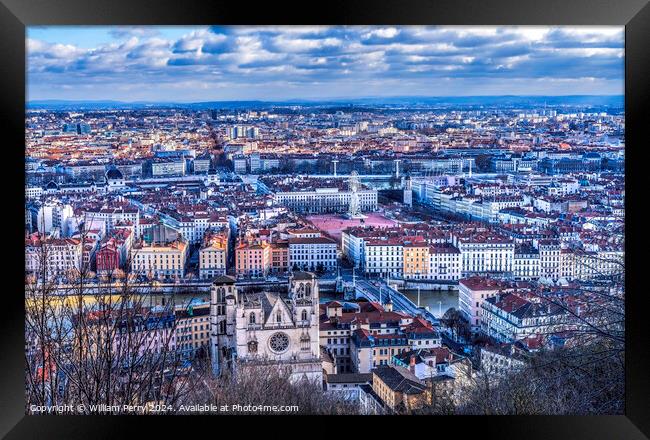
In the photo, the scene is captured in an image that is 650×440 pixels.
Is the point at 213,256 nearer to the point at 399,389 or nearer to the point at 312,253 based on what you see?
the point at 312,253

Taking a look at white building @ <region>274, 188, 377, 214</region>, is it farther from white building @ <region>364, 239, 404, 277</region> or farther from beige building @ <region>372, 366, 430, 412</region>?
beige building @ <region>372, 366, 430, 412</region>

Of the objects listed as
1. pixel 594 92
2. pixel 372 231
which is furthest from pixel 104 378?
pixel 594 92

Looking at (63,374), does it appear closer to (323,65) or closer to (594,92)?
(323,65)

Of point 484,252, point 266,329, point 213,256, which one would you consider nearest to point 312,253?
point 213,256

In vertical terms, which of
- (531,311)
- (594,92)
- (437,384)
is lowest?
(437,384)

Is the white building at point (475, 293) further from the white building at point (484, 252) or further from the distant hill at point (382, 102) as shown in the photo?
the distant hill at point (382, 102)
